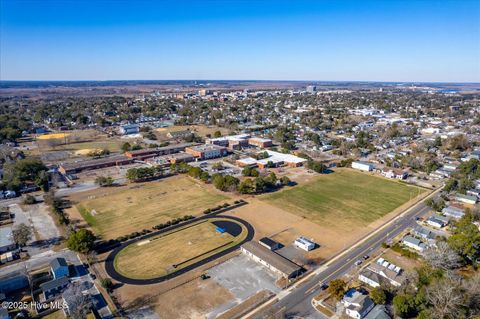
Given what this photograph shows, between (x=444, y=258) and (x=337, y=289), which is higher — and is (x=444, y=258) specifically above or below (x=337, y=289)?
above

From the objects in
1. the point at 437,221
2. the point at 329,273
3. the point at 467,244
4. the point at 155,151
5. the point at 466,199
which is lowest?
the point at 329,273

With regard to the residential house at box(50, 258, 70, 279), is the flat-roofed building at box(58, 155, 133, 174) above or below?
above

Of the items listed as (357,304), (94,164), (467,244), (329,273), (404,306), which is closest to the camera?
(404,306)

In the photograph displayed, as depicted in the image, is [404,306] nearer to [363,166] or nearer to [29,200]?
[363,166]

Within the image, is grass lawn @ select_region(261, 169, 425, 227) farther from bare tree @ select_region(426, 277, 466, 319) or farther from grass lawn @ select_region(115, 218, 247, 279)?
bare tree @ select_region(426, 277, 466, 319)

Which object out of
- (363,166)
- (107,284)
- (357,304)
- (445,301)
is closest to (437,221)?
(445,301)

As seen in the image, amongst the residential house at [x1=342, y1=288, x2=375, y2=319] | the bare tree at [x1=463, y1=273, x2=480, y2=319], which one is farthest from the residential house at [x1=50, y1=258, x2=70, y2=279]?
the bare tree at [x1=463, y1=273, x2=480, y2=319]
